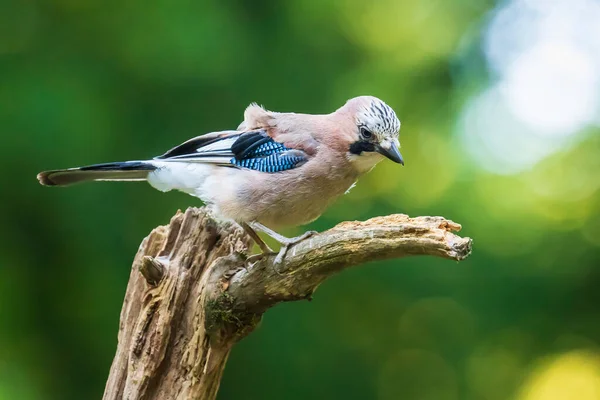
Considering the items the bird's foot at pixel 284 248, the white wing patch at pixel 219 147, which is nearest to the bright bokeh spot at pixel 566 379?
the bird's foot at pixel 284 248

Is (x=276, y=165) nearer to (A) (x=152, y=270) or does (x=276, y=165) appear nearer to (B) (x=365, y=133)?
(B) (x=365, y=133)

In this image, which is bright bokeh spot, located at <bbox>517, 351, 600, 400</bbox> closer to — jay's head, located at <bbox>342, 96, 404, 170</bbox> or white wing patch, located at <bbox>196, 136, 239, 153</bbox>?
jay's head, located at <bbox>342, 96, 404, 170</bbox>

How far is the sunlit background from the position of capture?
4.11m

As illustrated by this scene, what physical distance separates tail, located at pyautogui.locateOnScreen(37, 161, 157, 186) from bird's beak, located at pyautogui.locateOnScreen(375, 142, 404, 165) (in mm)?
1130

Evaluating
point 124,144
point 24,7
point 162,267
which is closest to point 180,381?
point 162,267

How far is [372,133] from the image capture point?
121 inches

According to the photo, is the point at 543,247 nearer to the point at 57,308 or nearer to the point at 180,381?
the point at 180,381

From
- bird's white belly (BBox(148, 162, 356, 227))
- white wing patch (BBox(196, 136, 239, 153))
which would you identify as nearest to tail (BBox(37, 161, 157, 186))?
white wing patch (BBox(196, 136, 239, 153))

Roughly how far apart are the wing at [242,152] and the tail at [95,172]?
0.38ft

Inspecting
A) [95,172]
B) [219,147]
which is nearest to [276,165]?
[219,147]

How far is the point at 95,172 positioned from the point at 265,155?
2.82 feet

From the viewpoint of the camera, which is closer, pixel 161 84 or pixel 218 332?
pixel 218 332

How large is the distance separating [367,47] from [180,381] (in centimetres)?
249

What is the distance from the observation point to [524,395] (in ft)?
13.9
